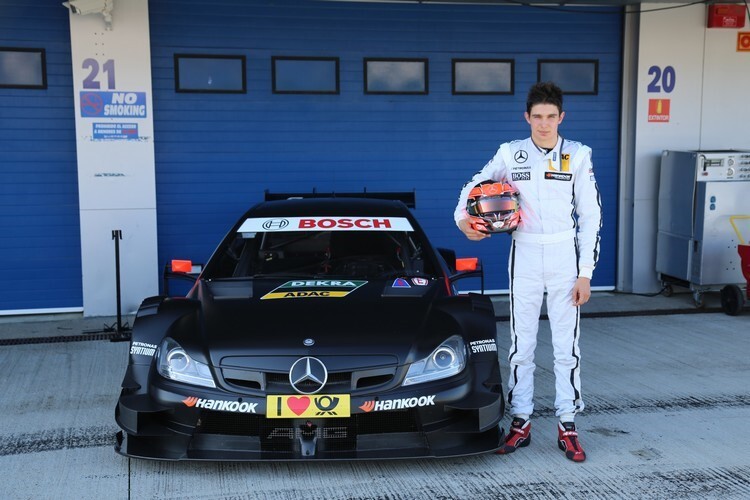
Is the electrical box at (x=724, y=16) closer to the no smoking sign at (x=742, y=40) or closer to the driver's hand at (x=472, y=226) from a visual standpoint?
the no smoking sign at (x=742, y=40)

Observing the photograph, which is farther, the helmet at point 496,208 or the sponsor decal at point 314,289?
the sponsor decal at point 314,289

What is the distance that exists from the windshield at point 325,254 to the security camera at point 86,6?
3.72 meters

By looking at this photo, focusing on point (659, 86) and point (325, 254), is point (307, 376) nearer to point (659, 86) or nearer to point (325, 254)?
point (325, 254)

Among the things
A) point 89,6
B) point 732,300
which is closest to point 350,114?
point 89,6

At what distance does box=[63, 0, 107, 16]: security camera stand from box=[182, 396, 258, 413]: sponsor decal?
5219mm

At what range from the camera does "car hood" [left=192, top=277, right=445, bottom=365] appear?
3.86m

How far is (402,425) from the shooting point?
378 cm

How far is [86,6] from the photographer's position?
767 cm

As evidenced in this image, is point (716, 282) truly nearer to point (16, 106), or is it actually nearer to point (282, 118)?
point (282, 118)

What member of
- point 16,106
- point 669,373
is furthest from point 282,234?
point 16,106

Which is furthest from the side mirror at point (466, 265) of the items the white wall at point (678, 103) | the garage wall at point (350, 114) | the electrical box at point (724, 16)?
the electrical box at point (724, 16)

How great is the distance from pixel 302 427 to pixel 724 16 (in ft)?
25.3

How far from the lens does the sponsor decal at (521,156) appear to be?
4.14 meters

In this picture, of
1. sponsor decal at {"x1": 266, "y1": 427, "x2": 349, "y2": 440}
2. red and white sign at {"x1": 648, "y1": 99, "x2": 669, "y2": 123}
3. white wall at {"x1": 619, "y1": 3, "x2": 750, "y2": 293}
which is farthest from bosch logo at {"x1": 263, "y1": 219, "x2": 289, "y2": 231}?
red and white sign at {"x1": 648, "y1": 99, "x2": 669, "y2": 123}
